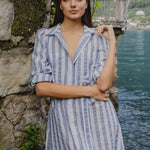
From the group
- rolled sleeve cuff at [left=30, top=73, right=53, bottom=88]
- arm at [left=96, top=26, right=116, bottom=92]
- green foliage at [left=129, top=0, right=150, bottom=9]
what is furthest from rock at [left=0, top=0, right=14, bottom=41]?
green foliage at [left=129, top=0, right=150, bottom=9]

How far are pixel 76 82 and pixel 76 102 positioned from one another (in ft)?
0.42

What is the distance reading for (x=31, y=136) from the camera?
10.2ft

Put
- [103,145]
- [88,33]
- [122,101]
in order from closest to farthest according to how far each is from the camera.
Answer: [103,145]
[88,33]
[122,101]

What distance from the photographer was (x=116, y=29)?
11312 millimetres

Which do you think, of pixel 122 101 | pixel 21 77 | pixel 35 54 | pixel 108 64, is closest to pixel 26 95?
pixel 21 77

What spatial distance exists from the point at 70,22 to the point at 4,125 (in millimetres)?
1037

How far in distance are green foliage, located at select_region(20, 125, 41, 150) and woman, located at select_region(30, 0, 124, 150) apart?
692 millimetres

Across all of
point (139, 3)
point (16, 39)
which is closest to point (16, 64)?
point (16, 39)

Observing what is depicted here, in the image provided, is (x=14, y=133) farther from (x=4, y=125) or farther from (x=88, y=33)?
(x=88, y=33)

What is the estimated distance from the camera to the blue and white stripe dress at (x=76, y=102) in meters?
2.27

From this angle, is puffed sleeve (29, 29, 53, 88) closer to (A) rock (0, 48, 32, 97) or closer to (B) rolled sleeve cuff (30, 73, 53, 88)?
(B) rolled sleeve cuff (30, 73, 53, 88)

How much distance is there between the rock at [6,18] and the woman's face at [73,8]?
0.58 m

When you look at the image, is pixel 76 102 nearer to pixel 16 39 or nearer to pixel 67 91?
pixel 67 91

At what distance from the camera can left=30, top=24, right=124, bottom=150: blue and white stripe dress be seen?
7.45 feet
